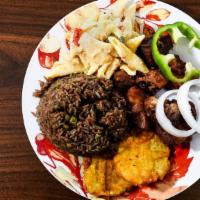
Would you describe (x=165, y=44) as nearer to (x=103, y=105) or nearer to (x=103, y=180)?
(x=103, y=105)

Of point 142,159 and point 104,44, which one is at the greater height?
point 104,44

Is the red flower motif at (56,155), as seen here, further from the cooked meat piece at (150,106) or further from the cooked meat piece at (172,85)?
the cooked meat piece at (172,85)

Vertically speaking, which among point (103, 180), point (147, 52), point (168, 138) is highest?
point (147, 52)

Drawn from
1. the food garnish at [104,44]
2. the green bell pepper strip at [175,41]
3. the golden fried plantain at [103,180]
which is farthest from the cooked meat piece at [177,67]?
the golden fried plantain at [103,180]

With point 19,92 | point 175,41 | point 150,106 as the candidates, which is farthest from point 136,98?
point 19,92

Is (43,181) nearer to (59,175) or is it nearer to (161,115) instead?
(59,175)

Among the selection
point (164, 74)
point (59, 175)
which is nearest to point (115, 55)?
point (164, 74)

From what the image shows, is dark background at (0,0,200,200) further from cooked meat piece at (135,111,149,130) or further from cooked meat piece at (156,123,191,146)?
cooked meat piece at (135,111,149,130)
